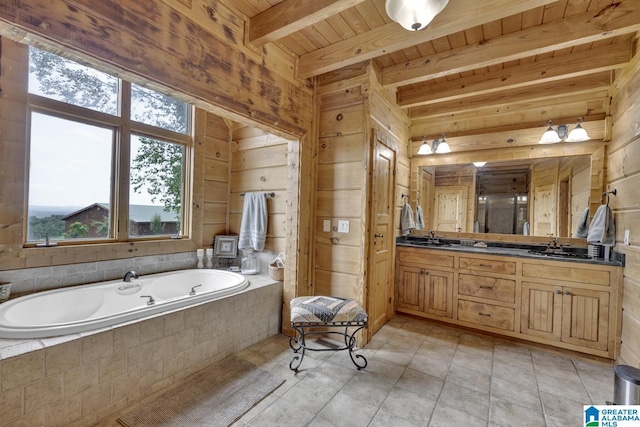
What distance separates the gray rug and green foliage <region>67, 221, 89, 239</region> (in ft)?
5.37

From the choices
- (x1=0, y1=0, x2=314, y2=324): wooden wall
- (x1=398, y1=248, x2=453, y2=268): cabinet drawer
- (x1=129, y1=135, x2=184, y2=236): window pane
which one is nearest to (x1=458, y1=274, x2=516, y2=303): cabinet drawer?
(x1=398, y1=248, x2=453, y2=268): cabinet drawer

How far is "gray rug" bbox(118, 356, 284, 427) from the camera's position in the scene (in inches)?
61.9

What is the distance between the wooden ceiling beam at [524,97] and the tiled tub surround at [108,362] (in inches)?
121

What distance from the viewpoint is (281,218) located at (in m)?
3.15

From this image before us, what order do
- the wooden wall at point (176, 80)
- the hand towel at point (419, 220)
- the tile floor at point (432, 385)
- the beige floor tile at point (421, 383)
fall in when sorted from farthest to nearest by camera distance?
the hand towel at point (419, 220) → the beige floor tile at point (421, 383) → the tile floor at point (432, 385) → the wooden wall at point (176, 80)

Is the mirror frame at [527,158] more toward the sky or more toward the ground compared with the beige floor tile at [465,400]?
more toward the sky

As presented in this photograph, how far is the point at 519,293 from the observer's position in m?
2.65

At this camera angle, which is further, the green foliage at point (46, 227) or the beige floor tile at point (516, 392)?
the green foliage at point (46, 227)

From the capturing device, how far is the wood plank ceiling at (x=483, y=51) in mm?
1772

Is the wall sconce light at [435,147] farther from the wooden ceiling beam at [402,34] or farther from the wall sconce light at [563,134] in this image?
the wooden ceiling beam at [402,34]

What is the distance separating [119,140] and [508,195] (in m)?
4.25

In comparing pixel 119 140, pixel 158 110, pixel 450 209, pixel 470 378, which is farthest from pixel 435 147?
pixel 119 140

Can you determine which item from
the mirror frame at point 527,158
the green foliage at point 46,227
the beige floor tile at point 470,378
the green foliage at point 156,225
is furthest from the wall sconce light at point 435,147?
the green foliage at point 46,227

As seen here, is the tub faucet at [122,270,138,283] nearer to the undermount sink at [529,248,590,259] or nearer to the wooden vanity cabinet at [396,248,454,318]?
the wooden vanity cabinet at [396,248,454,318]
